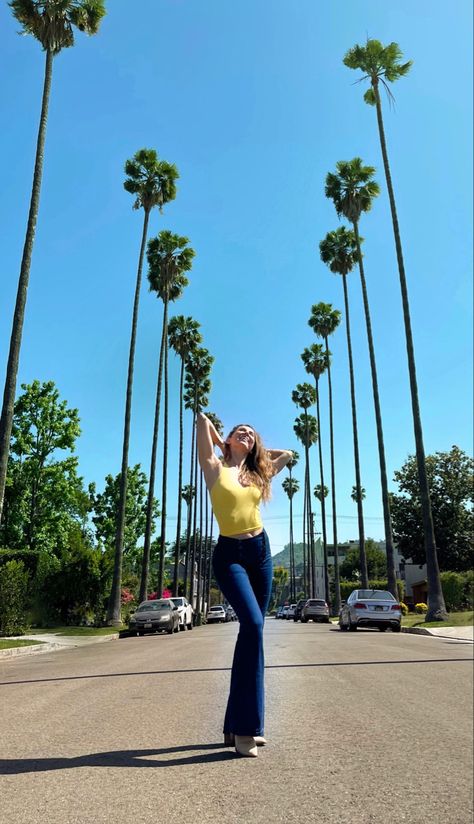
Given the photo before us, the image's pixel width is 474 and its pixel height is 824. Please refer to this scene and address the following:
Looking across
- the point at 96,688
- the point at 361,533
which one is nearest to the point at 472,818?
the point at 96,688

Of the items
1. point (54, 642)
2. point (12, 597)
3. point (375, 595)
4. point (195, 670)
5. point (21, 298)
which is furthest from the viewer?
point (12, 597)

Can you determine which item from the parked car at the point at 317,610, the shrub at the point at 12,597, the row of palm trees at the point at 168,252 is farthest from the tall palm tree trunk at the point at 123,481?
the parked car at the point at 317,610

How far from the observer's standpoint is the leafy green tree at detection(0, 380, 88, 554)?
112 feet

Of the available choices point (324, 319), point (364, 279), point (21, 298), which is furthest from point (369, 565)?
point (21, 298)

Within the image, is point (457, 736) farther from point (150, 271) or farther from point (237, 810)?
point (150, 271)

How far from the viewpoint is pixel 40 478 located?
115 ft

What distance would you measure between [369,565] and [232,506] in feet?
307

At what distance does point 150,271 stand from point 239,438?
3586 centimetres

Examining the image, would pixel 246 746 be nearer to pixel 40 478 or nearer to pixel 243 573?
pixel 243 573

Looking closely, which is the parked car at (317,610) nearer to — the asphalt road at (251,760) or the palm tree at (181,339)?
the palm tree at (181,339)

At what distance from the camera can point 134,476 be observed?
5350 centimetres

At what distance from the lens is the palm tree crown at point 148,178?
103ft

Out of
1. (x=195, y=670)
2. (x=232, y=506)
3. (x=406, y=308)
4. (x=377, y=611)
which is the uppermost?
(x=406, y=308)

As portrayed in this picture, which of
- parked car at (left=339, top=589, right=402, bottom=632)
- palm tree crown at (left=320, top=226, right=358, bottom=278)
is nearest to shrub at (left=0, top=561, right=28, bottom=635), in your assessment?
parked car at (left=339, top=589, right=402, bottom=632)
